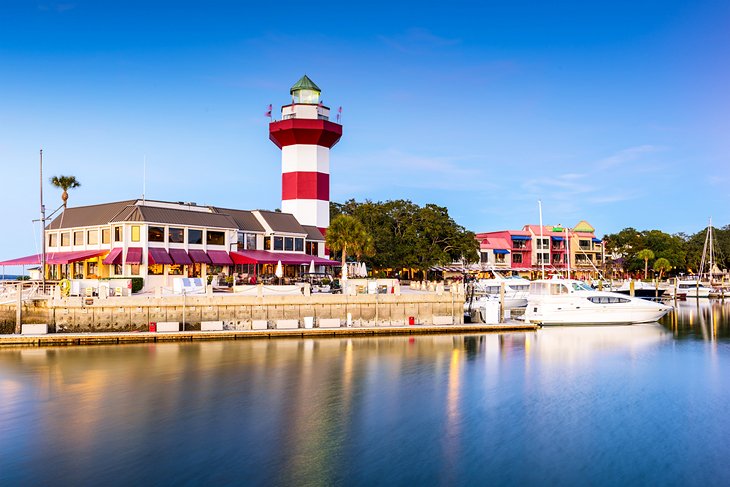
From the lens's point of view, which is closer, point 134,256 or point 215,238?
point 134,256

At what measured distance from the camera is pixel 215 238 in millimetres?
55781

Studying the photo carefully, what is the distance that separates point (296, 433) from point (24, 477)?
8112 mm

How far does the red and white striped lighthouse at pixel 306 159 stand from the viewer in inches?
2680

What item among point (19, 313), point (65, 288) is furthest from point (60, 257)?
point (19, 313)

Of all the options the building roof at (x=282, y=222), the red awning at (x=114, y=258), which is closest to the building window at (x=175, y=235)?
the red awning at (x=114, y=258)

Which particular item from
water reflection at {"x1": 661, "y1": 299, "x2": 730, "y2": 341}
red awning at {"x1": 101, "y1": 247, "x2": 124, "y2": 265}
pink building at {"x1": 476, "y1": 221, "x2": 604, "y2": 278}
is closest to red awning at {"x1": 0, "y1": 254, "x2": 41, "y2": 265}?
red awning at {"x1": 101, "y1": 247, "x2": 124, "y2": 265}

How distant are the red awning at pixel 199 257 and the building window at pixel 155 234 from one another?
2.52 meters

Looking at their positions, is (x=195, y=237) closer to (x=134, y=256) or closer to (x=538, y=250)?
(x=134, y=256)

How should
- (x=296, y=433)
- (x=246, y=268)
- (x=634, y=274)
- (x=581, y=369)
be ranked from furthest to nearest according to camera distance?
1. (x=634, y=274)
2. (x=246, y=268)
3. (x=581, y=369)
4. (x=296, y=433)

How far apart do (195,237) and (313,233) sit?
14744mm

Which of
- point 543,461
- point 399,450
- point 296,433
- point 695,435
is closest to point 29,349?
point 296,433

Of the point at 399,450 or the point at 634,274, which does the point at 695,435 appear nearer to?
the point at 399,450

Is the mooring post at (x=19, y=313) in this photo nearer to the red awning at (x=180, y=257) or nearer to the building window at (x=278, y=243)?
the red awning at (x=180, y=257)

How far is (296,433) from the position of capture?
72.9 ft
